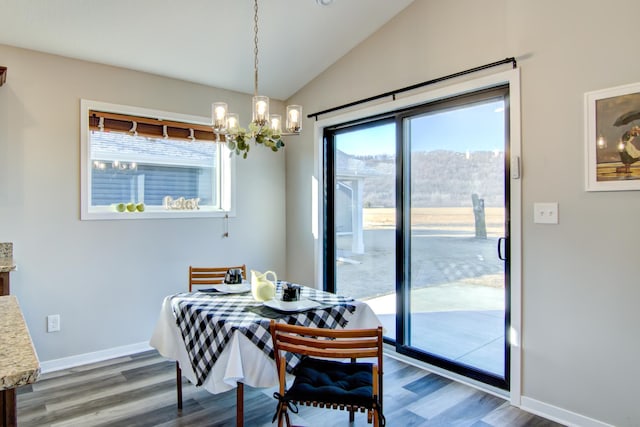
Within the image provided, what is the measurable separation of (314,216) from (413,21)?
79.2 inches

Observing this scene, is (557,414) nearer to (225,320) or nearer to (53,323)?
(225,320)

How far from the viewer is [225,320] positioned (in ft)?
6.68

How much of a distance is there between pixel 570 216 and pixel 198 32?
9.71 feet

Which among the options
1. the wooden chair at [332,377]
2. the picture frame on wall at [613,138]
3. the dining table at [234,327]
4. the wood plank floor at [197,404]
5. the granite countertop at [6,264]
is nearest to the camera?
the wooden chair at [332,377]

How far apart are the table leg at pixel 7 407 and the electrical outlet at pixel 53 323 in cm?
250

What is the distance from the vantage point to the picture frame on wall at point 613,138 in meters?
2.17

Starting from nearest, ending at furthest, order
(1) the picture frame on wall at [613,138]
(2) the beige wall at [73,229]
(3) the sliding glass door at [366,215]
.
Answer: (1) the picture frame on wall at [613,138] < (2) the beige wall at [73,229] < (3) the sliding glass door at [366,215]

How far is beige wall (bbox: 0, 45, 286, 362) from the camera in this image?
3086 mm

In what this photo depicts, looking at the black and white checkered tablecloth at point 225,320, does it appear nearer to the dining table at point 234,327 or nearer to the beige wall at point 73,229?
the dining table at point 234,327

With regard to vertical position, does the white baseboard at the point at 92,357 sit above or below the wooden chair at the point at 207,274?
below

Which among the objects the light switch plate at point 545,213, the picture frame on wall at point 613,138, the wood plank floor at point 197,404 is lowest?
the wood plank floor at point 197,404

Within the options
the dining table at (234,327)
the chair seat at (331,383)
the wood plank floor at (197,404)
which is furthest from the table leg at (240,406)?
the wood plank floor at (197,404)

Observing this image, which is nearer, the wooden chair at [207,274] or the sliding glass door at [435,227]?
the sliding glass door at [435,227]

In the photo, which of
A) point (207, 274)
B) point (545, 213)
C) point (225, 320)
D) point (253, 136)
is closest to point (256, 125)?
point (253, 136)
